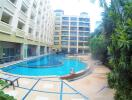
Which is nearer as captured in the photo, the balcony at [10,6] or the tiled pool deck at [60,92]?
the tiled pool deck at [60,92]

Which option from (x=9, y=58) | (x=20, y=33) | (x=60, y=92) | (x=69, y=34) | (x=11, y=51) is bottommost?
(x=60, y=92)

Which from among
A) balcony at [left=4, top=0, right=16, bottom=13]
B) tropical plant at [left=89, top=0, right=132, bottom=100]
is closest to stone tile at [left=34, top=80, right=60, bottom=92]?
tropical plant at [left=89, top=0, right=132, bottom=100]

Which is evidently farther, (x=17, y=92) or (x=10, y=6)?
(x=10, y=6)

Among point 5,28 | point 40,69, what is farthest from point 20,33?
point 40,69

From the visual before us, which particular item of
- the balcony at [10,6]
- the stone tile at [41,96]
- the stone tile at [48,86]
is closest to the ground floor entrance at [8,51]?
the balcony at [10,6]

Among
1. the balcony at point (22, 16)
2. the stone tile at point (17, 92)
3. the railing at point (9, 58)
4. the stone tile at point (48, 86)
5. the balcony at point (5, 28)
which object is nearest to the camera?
the stone tile at point (17, 92)

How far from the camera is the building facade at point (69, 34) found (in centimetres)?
6369

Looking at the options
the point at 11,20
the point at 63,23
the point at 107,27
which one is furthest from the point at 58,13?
the point at 107,27

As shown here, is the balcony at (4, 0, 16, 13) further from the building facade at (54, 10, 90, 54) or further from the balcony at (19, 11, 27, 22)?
the building facade at (54, 10, 90, 54)

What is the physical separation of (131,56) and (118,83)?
1.25m

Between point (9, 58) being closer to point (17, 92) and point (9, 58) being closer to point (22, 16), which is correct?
point (22, 16)

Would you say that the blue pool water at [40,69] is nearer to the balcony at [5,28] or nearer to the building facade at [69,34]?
the balcony at [5,28]

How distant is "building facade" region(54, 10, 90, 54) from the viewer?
209ft

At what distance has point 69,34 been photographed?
63.8 meters
